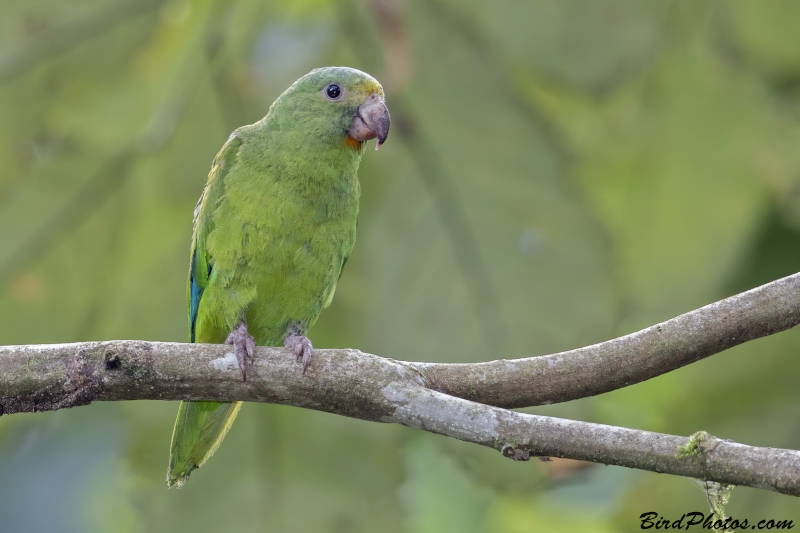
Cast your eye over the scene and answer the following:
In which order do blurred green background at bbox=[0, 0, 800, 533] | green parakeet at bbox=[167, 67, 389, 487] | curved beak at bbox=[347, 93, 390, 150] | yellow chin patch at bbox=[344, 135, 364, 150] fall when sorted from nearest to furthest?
blurred green background at bbox=[0, 0, 800, 533], curved beak at bbox=[347, 93, 390, 150], green parakeet at bbox=[167, 67, 389, 487], yellow chin patch at bbox=[344, 135, 364, 150]

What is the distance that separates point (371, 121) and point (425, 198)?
62 centimetres

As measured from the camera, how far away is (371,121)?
132 inches

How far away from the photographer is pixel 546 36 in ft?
9.17

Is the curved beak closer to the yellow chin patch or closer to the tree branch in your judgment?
the yellow chin patch

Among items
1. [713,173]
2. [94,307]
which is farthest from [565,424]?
[94,307]

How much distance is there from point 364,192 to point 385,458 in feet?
3.46


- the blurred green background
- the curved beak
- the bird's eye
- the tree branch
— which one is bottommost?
the tree branch

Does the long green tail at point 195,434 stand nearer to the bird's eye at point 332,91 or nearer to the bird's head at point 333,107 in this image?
the bird's head at point 333,107

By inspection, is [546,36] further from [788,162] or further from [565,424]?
[565,424]

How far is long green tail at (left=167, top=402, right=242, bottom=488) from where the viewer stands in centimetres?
325

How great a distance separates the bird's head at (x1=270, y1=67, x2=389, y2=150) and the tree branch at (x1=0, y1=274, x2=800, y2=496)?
133cm

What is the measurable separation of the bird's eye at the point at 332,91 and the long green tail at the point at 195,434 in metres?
1.32

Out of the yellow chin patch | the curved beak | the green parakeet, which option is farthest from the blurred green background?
the yellow chin patch

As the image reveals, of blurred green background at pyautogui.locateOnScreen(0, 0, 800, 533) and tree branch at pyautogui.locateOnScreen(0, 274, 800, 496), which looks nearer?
tree branch at pyautogui.locateOnScreen(0, 274, 800, 496)
